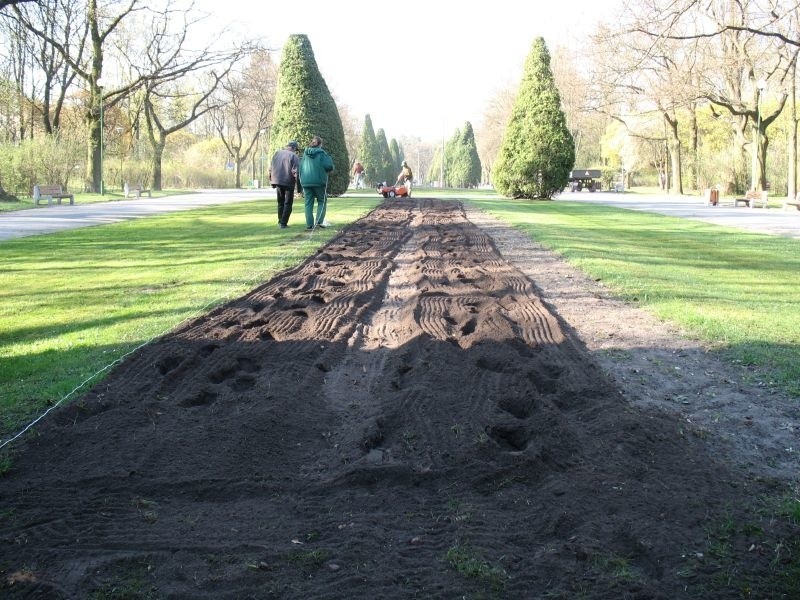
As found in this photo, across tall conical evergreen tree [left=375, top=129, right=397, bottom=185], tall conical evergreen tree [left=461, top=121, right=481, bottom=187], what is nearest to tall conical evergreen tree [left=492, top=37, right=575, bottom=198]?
tall conical evergreen tree [left=375, top=129, right=397, bottom=185]

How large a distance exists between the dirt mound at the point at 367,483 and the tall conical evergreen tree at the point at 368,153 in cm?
5769

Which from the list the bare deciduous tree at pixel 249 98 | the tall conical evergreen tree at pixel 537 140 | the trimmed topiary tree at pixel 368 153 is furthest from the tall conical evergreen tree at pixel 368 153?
the tall conical evergreen tree at pixel 537 140

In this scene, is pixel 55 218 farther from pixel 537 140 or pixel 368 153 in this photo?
pixel 368 153

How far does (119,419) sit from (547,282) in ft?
23.1

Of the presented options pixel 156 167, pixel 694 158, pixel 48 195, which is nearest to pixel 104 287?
pixel 48 195

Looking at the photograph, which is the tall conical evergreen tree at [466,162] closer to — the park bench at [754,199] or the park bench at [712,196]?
the park bench at [712,196]

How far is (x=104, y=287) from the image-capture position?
31.9 ft

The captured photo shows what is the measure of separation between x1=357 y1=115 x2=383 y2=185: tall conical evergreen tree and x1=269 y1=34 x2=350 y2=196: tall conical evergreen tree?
3134cm

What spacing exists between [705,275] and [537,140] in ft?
70.4

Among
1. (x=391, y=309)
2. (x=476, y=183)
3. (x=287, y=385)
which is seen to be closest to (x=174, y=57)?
(x=476, y=183)

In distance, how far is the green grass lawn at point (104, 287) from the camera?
5.91 meters

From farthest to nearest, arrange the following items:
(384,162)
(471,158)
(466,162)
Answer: (466,162)
(471,158)
(384,162)

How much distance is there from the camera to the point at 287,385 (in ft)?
17.7

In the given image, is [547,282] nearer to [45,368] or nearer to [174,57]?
[45,368]
